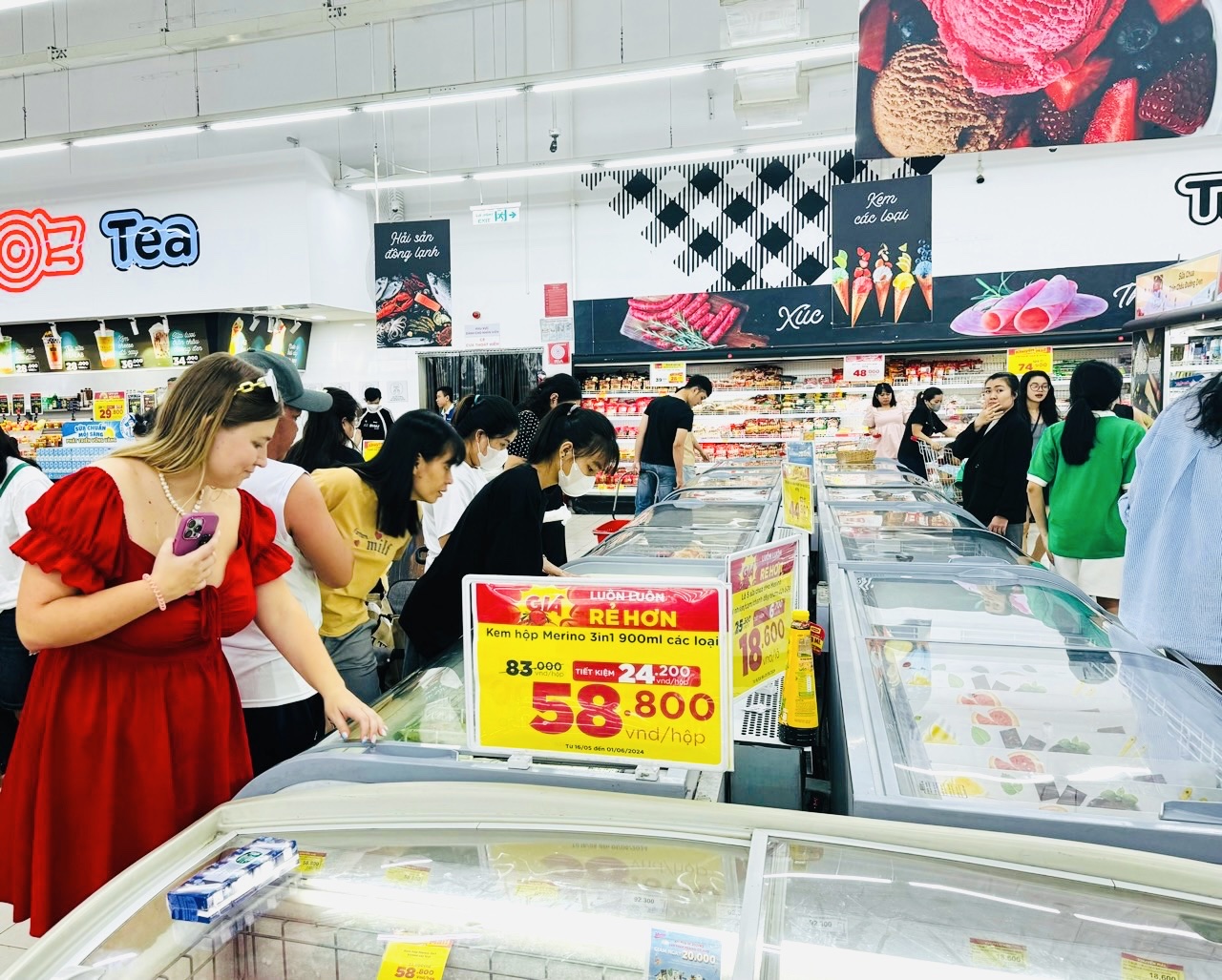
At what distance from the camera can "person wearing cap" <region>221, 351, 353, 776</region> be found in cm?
202

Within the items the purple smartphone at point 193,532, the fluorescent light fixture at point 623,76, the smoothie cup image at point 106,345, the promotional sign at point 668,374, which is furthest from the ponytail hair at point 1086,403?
the smoothie cup image at point 106,345

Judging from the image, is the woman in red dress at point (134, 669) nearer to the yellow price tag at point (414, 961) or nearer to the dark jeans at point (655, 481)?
the yellow price tag at point (414, 961)

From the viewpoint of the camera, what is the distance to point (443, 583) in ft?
7.83

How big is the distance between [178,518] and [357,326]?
39.3 ft

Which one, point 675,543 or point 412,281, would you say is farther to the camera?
point 412,281

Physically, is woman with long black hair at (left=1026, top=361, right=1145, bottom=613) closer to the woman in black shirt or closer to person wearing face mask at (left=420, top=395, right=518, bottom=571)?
person wearing face mask at (left=420, top=395, right=518, bottom=571)

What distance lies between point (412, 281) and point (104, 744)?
27.0 feet

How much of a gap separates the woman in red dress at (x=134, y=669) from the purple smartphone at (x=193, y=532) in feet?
0.07

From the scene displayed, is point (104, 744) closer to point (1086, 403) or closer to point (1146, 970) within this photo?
point (1146, 970)

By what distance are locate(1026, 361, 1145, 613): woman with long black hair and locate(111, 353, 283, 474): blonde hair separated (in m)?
3.99

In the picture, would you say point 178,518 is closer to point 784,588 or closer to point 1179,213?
point 784,588

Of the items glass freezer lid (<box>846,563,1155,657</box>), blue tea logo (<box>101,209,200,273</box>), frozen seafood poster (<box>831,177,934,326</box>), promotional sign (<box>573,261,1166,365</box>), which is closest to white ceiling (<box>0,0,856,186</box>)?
→ blue tea logo (<box>101,209,200,273</box>)

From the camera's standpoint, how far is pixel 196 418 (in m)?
1.62

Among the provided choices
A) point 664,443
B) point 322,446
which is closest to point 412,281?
point 664,443
